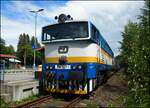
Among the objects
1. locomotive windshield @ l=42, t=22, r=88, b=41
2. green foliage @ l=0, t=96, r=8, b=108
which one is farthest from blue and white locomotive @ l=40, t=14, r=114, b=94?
green foliage @ l=0, t=96, r=8, b=108

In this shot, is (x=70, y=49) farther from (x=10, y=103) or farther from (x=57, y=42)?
(x=10, y=103)

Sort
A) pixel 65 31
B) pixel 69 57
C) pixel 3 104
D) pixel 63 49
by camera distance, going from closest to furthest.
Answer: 1. pixel 3 104
2. pixel 69 57
3. pixel 63 49
4. pixel 65 31

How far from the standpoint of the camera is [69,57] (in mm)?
12922

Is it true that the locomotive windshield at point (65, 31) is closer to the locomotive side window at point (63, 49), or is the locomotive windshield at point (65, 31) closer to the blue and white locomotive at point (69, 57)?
the blue and white locomotive at point (69, 57)

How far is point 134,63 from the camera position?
479 centimetres

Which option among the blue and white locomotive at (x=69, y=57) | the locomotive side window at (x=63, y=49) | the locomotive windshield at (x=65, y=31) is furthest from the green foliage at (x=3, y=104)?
the locomotive windshield at (x=65, y=31)

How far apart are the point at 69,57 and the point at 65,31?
1.29 m

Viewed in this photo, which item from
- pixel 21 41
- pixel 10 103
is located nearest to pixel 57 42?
pixel 10 103

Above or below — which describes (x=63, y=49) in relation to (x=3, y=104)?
above

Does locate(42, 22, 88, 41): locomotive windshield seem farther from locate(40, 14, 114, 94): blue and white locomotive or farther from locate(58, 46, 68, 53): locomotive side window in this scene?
locate(58, 46, 68, 53): locomotive side window

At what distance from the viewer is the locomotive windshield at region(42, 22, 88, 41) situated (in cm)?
1276

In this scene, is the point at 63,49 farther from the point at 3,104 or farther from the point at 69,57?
the point at 3,104

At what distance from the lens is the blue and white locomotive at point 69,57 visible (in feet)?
41.1

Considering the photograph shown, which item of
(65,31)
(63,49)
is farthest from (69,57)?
(65,31)
